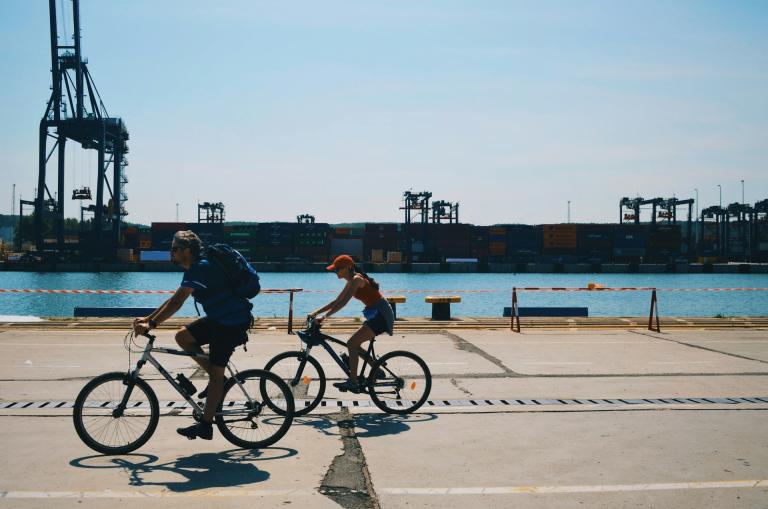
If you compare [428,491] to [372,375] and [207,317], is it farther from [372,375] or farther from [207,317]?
[372,375]

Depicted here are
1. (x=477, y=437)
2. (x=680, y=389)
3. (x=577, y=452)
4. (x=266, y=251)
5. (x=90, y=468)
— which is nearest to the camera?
(x=90, y=468)

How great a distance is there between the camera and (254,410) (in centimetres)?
602

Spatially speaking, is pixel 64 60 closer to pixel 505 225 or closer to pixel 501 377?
pixel 505 225

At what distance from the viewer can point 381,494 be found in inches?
186

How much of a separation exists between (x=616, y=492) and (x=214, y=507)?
2762 mm

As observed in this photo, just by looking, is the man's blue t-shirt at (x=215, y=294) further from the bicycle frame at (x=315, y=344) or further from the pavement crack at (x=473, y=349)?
the pavement crack at (x=473, y=349)

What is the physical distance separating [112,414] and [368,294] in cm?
287

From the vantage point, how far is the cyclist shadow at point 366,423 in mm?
Result: 6703

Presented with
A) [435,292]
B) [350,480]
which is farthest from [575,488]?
[435,292]

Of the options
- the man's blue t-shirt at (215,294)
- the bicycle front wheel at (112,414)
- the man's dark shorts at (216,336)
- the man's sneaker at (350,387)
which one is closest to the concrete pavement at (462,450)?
the bicycle front wheel at (112,414)

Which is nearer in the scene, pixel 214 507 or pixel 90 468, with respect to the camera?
pixel 214 507

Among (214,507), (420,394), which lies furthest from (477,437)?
(214,507)

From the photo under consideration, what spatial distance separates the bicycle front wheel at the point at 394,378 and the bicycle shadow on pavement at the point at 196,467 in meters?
1.75

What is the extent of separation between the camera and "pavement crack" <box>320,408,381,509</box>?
4.57 m
